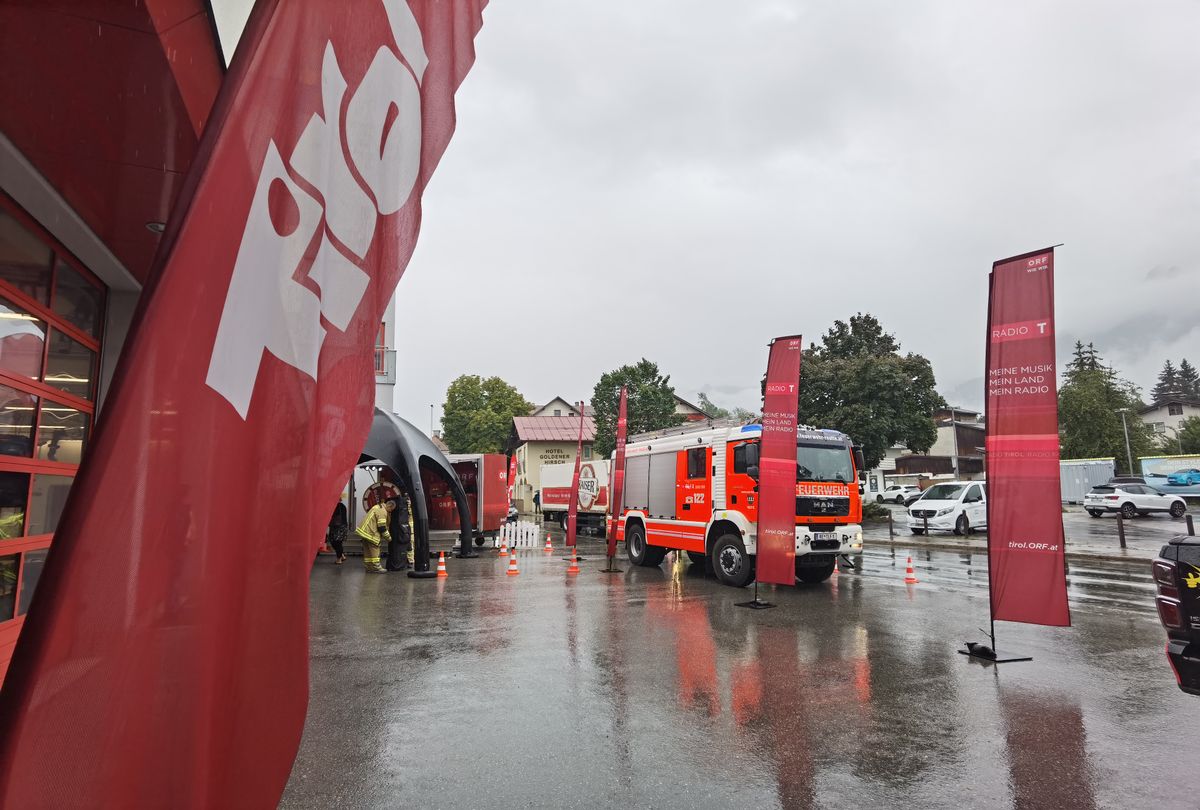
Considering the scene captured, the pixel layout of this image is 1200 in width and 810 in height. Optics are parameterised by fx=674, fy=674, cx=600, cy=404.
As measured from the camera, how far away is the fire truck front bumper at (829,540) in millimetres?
11359

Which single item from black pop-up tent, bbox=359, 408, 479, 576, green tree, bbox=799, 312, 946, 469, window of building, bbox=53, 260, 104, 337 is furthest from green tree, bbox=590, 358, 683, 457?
window of building, bbox=53, 260, 104, 337

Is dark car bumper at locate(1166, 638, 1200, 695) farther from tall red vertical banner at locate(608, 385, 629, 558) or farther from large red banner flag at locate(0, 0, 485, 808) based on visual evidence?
tall red vertical banner at locate(608, 385, 629, 558)

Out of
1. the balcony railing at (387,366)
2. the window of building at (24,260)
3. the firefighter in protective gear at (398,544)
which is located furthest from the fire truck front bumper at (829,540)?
the balcony railing at (387,366)

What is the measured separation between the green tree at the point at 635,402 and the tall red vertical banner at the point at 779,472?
36.2 meters

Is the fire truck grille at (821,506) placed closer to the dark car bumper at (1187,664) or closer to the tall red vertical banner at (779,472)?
the tall red vertical banner at (779,472)

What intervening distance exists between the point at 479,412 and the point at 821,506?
55208 millimetres

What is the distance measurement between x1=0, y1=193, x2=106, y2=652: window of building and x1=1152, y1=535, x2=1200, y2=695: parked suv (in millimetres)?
6579

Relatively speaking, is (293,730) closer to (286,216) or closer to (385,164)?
(286,216)

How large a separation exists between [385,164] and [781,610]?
929 centimetres

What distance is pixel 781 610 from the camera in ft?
31.7

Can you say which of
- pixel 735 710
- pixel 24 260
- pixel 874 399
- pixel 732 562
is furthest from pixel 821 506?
pixel 874 399

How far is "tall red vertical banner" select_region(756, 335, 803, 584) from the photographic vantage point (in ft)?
32.1

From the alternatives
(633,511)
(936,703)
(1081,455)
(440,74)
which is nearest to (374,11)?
(440,74)

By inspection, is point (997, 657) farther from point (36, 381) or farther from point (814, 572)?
point (36, 381)
